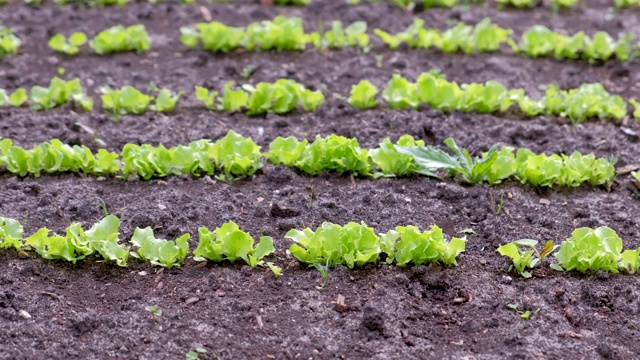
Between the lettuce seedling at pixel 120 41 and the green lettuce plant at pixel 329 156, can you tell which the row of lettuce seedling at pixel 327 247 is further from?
the lettuce seedling at pixel 120 41

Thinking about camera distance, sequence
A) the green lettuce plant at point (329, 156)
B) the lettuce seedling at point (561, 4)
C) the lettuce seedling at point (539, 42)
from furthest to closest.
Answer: the lettuce seedling at point (561, 4) < the lettuce seedling at point (539, 42) < the green lettuce plant at point (329, 156)

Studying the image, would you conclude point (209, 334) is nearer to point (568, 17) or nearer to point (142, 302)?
point (142, 302)

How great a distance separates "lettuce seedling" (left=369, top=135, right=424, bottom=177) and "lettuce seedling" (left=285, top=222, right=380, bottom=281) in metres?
0.81

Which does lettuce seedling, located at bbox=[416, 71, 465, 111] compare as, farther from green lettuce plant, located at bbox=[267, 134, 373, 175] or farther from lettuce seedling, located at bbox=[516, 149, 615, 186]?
green lettuce plant, located at bbox=[267, 134, 373, 175]

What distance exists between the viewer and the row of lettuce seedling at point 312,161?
4594 millimetres

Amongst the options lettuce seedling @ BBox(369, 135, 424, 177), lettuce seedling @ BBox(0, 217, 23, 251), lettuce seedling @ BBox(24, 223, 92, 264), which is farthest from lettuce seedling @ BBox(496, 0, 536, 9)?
lettuce seedling @ BBox(0, 217, 23, 251)

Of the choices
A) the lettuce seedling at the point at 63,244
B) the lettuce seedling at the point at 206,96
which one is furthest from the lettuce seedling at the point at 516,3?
the lettuce seedling at the point at 63,244

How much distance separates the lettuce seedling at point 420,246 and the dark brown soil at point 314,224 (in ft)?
0.25

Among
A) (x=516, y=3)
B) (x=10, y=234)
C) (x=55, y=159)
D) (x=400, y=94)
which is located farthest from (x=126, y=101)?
(x=516, y=3)

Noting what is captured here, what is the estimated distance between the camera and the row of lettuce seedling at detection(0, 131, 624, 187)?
15.1 ft

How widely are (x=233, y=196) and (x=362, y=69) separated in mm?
1990

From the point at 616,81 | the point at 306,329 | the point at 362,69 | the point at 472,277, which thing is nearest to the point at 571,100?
the point at 616,81

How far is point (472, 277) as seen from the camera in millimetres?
3883

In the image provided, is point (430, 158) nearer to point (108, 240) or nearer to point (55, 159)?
point (108, 240)
